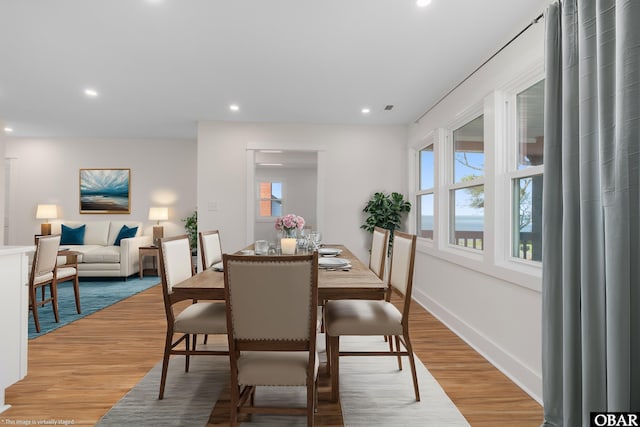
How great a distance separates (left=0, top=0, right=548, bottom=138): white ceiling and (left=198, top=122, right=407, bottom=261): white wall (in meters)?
0.47

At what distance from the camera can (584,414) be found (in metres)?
1.56

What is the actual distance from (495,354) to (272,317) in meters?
2.00

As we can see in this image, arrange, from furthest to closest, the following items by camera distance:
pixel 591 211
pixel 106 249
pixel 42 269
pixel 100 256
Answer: pixel 106 249 → pixel 100 256 → pixel 42 269 → pixel 591 211

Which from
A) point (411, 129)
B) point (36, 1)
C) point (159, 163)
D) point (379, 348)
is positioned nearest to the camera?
point (36, 1)

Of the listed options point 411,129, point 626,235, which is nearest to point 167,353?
point 626,235

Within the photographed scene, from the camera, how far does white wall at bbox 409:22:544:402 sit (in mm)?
2408

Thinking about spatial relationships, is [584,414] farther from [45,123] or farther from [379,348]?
[45,123]

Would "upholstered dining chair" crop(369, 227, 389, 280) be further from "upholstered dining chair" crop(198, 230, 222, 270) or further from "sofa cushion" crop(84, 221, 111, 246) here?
"sofa cushion" crop(84, 221, 111, 246)

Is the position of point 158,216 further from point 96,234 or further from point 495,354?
Result: point 495,354

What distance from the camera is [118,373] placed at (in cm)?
259

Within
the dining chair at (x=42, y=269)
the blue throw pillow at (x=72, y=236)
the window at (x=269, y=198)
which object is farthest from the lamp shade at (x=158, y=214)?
the window at (x=269, y=198)

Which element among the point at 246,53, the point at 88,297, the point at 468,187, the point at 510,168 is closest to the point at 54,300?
the point at 88,297

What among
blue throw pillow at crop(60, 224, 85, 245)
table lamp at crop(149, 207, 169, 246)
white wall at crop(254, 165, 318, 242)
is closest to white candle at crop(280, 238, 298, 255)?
table lamp at crop(149, 207, 169, 246)

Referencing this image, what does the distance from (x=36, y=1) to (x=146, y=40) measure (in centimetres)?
69
